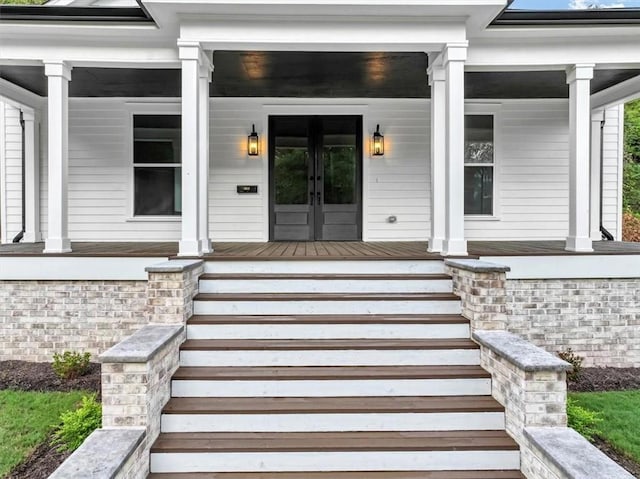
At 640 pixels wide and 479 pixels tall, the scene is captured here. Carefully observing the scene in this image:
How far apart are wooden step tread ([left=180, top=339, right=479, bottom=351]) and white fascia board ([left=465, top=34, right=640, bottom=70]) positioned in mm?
3422

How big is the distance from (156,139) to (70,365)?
411 centimetres

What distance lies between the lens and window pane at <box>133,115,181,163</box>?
730 centimetres

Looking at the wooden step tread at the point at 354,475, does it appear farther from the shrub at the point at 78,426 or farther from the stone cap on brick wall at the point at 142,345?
the shrub at the point at 78,426

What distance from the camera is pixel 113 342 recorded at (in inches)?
184

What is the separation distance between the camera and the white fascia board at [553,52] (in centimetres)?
517

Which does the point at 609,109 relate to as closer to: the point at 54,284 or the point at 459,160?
the point at 459,160

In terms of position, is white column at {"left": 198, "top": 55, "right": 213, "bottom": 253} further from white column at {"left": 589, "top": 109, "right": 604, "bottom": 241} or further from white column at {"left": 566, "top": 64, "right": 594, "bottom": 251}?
white column at {"left": 589, "top": 109, "right": 604, "bottom": 241}

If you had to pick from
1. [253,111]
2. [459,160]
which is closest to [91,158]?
[253,111]

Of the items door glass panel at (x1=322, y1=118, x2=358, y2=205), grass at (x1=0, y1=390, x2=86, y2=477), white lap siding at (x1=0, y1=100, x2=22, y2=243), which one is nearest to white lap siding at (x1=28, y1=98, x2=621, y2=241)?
door glass panel at (x1=322, y1=118, x2=358, y2=205)

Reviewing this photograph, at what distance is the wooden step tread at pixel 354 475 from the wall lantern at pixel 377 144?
5394mm

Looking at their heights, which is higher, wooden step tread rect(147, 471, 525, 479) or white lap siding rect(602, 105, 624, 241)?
white lap siding rect(602, 105, 624, 241)

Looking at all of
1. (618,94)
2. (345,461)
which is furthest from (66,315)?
(618,94)

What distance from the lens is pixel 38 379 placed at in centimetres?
439

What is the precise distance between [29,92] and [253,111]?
133 inches
